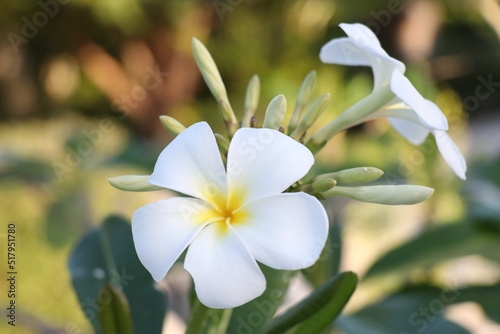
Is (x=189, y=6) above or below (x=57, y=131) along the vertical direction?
above

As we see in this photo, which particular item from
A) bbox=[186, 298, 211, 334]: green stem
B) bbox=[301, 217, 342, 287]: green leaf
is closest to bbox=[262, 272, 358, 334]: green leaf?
bbox=[186, 298, 211, 334]: green stem

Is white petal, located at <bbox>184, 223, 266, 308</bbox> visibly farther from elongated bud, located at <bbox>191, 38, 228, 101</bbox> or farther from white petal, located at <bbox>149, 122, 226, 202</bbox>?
elongated bud, located at <bbox>191, 38, 228, 101</bbox>

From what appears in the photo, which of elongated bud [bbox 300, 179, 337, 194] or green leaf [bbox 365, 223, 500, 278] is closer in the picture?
elongated bud [bbox 300, 179, 337, 194]

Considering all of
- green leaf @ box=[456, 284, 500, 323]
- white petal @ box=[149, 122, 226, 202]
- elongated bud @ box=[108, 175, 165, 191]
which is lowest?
green leaf @ box=[456, 284, 500, 323]

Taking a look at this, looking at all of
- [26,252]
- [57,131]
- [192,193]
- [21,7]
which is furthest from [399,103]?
[21,7]

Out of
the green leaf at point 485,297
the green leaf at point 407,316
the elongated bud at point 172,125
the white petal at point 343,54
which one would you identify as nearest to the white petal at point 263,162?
the elongated bud at point 172,125

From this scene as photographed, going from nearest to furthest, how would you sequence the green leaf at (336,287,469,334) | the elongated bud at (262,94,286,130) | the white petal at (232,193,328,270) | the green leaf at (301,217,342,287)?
the white petal at (232,193,328,270)
the elongated bud at (262,94,286,130)
the green leaf at (336,287,469,334)
the green leaf at (301,217,342,287)

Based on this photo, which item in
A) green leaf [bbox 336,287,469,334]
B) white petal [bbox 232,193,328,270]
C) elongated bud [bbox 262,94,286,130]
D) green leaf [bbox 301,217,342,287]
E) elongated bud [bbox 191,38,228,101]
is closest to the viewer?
white petal [bbox 232,193,328,270]

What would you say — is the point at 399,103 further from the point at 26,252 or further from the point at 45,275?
the point at 26,252

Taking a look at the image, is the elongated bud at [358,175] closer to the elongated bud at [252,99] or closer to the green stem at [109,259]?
the elongated bud at [252,99]
